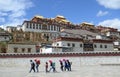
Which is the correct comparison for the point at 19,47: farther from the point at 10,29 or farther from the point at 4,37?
the point at 10,29

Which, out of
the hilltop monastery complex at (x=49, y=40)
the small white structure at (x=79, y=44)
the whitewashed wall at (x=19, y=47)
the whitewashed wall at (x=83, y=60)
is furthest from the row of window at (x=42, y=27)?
the whitewashed wall at (x=83, y=60)

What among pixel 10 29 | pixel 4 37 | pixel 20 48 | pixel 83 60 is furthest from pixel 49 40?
pixel 83 60

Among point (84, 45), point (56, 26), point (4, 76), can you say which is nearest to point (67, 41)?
point (84, 45)

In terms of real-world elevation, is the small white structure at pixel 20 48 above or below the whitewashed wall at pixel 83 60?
above

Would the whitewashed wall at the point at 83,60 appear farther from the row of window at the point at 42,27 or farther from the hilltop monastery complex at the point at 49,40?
the row of window at the point at 42,27

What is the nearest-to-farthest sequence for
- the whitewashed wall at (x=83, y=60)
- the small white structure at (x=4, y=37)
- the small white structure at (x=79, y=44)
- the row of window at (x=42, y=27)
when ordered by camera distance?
the whitewashed wall at (x=83, y=60), the small white structure at (x=79, y=44), the small white structure at (x=4, y=37), the row of window at (x=42, y=27)

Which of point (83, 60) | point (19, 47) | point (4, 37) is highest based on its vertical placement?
point (4, 37)

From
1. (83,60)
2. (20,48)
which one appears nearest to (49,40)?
(20,48)

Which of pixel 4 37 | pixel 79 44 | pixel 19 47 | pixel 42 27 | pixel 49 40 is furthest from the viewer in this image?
pixel 42 27

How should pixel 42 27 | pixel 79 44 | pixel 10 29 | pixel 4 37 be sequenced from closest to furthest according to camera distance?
1. pixel 79 44
2. pixel 4 37
3. pixel 10 29
4. pixel 42 27

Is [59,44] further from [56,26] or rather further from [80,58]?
[56,26]

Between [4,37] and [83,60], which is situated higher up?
[4,37]

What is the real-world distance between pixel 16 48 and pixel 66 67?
80.4 ft

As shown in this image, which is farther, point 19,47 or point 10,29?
point 10,29
